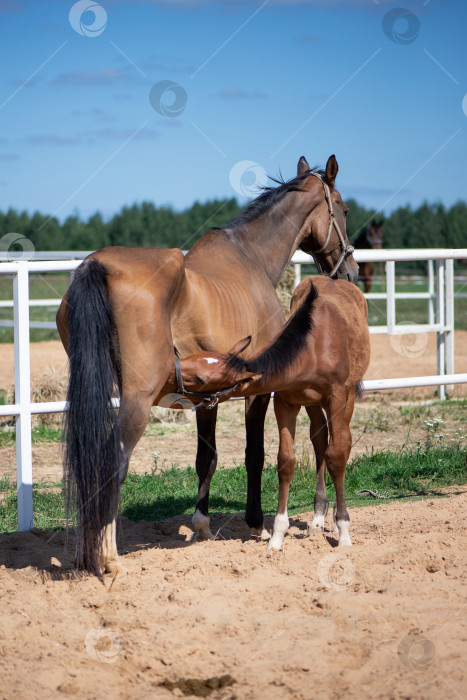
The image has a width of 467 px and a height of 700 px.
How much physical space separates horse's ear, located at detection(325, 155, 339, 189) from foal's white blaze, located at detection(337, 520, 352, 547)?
2442 mm

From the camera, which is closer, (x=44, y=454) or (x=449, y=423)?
(x=44, y=454)

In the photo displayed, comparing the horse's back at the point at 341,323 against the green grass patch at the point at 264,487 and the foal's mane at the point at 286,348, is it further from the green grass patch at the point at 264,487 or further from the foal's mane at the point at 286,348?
the green grass patch at the point at 264,487

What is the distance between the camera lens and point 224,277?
14.5 ft

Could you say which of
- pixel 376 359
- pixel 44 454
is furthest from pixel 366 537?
pixel 376 359

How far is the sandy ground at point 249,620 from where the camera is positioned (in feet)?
8.75

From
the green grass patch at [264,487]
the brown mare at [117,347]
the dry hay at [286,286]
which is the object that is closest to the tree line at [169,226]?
the dry hay at [286,286]

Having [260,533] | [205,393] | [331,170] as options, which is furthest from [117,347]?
[331,170]

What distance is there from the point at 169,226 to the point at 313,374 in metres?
52.4

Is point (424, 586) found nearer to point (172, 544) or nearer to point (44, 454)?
point (172, 544)

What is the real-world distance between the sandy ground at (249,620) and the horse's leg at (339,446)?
165 mm

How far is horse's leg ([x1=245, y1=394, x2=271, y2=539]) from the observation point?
466 cm

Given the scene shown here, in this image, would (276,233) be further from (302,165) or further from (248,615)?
(248,615)

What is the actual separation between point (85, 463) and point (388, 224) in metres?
56.6

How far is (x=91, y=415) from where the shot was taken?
3.70 metres
